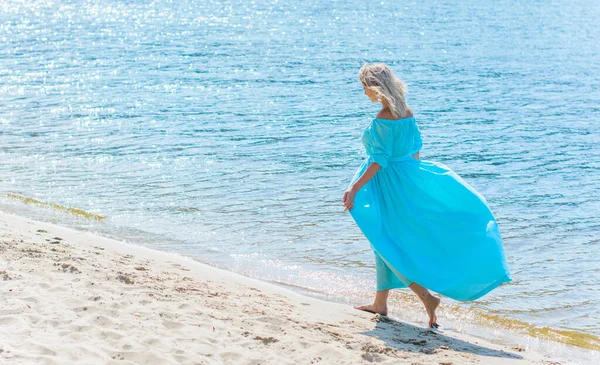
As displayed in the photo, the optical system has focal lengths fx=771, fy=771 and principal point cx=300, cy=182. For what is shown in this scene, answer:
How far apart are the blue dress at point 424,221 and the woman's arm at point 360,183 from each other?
61mm

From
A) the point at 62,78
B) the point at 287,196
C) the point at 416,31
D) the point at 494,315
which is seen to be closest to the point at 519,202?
the point at 287,196

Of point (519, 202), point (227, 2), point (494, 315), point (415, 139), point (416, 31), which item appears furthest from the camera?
point (227, 2)

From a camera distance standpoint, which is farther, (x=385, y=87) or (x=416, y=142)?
(x=416, y=142)

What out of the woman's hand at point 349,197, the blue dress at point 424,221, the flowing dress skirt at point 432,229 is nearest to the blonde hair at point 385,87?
the blue dress at point 424,221

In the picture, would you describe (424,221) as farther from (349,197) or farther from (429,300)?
(429,300)

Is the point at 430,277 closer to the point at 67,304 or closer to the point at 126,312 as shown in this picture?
the point at 126,312

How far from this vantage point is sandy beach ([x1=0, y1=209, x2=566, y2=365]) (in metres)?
5.04

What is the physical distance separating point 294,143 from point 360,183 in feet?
26.5

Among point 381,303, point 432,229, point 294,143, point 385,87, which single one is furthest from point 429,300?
point 294,143

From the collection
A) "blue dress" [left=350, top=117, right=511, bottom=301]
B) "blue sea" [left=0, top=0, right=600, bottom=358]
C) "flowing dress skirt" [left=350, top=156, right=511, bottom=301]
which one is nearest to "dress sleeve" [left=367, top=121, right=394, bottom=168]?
"blue dress" [left=350, top=117, right=511, bottom=301]

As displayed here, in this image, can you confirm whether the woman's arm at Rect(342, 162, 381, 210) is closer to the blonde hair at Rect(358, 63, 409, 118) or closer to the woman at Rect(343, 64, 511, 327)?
the woman at Rect(343, 64, 511, 327)

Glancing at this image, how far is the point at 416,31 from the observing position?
32.5 metres

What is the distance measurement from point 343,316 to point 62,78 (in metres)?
16.2

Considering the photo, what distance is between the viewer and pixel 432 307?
251 inches
